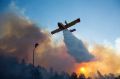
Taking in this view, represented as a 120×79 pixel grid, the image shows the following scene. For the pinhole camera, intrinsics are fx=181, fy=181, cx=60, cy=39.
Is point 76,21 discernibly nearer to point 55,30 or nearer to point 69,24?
point 69,24

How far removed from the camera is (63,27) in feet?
220

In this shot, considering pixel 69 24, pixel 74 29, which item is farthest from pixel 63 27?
pixel 74 29

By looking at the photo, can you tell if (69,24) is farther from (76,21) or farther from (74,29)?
(74,29)

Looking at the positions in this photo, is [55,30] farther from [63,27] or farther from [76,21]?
[76,21]

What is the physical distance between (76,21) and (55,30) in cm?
1141

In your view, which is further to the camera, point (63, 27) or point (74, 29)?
point (74, 29)

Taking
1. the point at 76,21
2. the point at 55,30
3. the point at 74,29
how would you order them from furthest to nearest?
1. the point at 74,29
2. the point at 55,30
3. the point at 76,21

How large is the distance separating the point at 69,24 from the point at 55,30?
7219 mm

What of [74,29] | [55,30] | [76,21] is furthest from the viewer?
[74,29]

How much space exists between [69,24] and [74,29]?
11.1 m

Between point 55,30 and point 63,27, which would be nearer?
point 63,27

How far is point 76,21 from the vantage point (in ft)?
210

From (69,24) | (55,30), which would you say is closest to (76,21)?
(69,24)

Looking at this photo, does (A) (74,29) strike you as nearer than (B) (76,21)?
No
